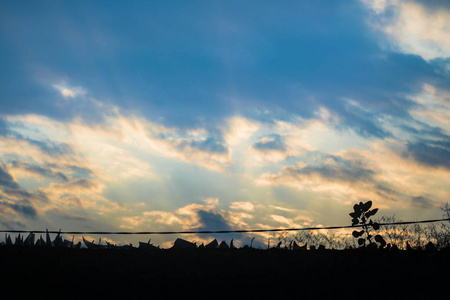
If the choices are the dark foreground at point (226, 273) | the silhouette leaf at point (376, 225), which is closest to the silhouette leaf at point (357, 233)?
the silhouette leaf at point (376, 225)

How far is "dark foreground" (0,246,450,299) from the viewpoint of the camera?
22.0 feet

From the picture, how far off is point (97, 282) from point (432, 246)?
8483 mm

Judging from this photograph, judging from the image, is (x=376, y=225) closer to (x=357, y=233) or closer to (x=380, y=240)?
(x=380, y=240)

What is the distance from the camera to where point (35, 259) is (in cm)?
946

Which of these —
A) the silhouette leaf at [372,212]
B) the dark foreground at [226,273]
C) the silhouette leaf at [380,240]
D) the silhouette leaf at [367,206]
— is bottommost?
the dark foreground at [226,273]

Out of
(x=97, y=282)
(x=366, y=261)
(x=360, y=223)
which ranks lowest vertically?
(x=97, y=282)

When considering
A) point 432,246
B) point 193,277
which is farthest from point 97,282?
point 432,246

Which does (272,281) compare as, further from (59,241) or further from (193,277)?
(59,241)

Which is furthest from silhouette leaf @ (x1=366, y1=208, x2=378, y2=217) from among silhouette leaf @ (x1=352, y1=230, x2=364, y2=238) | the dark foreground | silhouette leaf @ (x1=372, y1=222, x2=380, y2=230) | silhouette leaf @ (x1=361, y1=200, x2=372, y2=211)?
the dark foreground

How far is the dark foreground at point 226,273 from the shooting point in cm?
671

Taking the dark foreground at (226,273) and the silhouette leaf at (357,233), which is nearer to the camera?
the dark foreground at (226,273)

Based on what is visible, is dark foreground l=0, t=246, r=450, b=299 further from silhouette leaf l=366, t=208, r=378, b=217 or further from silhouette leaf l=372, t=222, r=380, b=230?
silhouette leaf l=366, t=208, r=378, b=217

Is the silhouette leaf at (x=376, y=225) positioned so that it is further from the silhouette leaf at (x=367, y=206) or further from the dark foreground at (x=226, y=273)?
the dark foreground at (x=226, y=273)

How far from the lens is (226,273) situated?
781 centimetres
